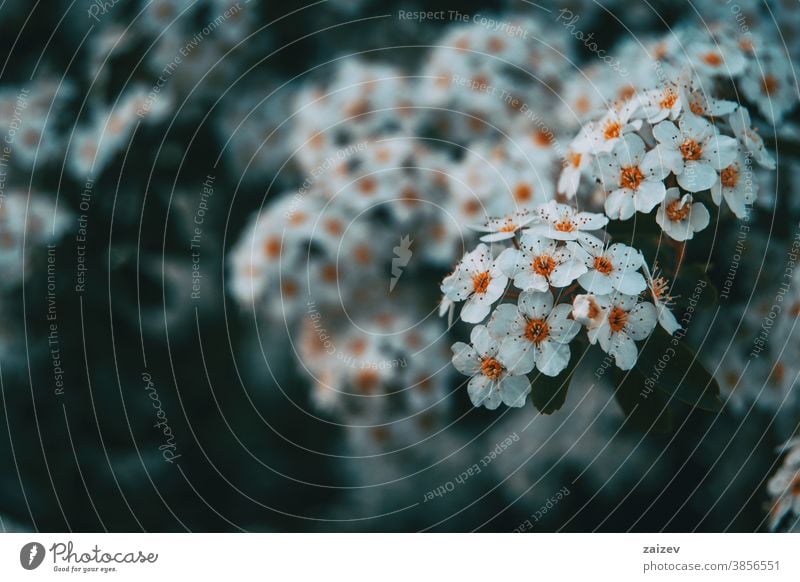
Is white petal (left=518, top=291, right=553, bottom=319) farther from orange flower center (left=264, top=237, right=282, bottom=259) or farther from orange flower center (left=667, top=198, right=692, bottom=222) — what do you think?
orange flower center (left=264, top=237, right=282, bottom=259)

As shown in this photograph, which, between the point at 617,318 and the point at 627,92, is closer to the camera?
the point at 617,318

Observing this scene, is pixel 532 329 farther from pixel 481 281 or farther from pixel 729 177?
pixel 729 177

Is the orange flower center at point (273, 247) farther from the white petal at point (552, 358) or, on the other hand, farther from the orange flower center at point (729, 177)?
the orange flower center at point (729, 177)

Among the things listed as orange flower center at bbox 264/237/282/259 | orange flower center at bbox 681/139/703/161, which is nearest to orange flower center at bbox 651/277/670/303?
orange flower center at bbox 681/139/703/161

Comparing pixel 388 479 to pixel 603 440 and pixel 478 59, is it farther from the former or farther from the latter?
pixel 478 59

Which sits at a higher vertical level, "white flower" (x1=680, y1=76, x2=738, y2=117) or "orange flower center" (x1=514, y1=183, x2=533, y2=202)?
"white flower" (x1=680, y1=76, x2=738, y2=117)

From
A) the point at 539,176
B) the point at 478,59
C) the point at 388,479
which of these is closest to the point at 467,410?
the point at 388,479
